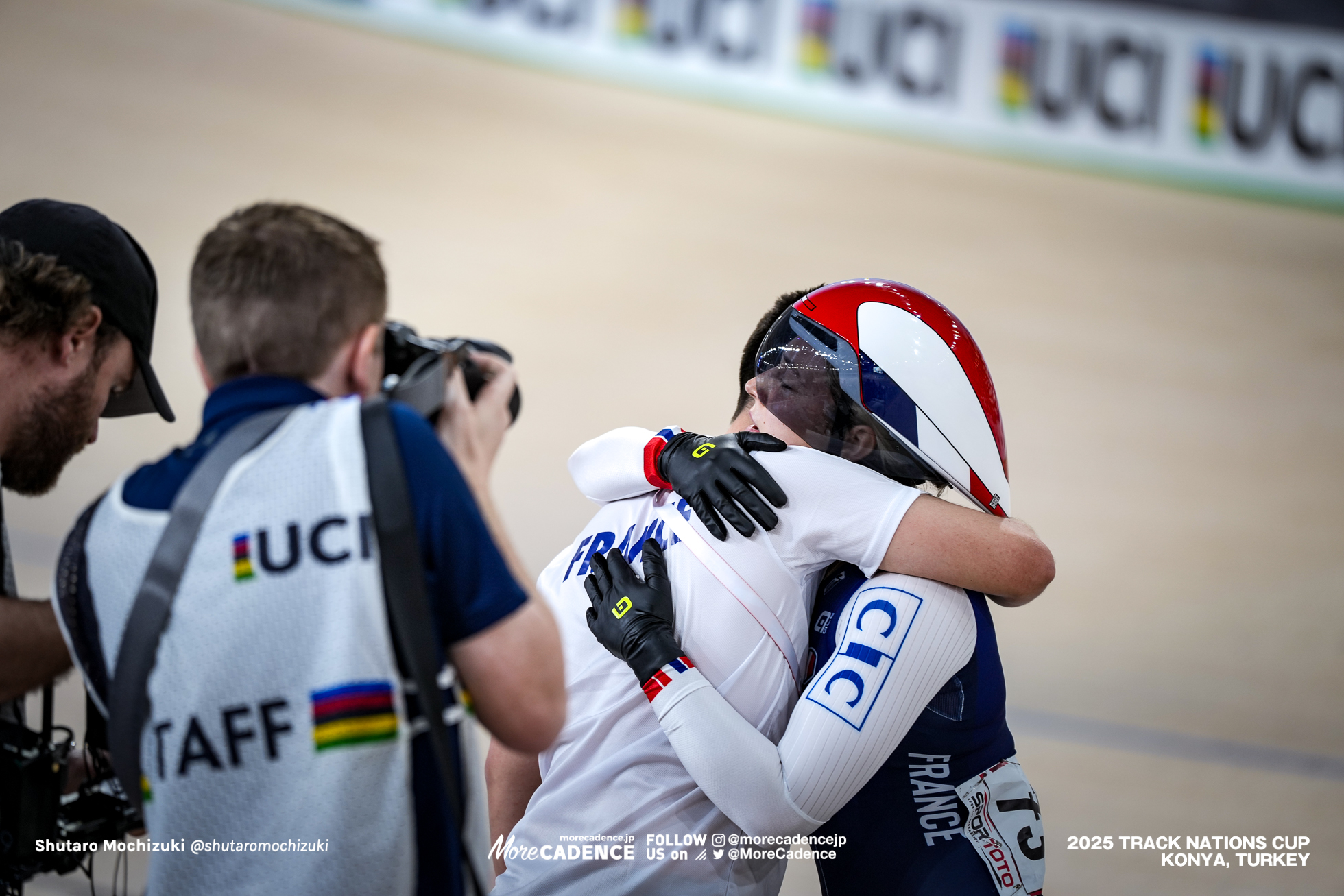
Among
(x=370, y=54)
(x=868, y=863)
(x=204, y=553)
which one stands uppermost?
(x=370, y=54)

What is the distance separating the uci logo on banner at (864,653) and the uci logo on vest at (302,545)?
790 millimetres

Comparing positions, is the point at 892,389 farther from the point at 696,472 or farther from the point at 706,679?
the point at 706,679

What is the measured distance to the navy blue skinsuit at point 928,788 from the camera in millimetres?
1684

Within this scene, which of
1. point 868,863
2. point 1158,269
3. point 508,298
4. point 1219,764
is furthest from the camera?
point 1158,269

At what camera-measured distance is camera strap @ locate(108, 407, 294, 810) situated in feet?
3.59

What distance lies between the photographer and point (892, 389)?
176 cm

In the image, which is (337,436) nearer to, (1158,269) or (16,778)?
(16,778)

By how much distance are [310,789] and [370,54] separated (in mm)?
8929

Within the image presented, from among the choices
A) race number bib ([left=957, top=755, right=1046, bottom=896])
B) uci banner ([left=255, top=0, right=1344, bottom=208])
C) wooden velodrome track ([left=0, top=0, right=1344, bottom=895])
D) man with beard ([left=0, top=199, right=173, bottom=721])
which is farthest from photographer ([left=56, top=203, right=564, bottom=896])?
uci banner ([left=255, top=0, right=1344, bottom=208])

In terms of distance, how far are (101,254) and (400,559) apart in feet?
2.98

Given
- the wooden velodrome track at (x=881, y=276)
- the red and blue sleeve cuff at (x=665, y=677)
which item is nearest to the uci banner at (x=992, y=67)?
the wooden velodrome track at (x=881, y=276)

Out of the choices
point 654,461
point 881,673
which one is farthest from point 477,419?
point 881,673

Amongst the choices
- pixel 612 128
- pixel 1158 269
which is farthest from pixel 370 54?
pixel 1158 269

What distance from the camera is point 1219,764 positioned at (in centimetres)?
398
